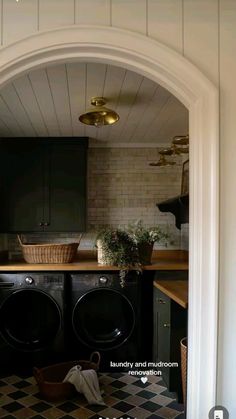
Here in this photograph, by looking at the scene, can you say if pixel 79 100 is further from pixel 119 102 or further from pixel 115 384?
pixel 115 384

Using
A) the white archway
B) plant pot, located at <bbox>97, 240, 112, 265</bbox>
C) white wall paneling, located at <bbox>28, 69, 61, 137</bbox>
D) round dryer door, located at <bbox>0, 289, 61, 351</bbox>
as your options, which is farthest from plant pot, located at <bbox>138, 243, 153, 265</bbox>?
the white archway

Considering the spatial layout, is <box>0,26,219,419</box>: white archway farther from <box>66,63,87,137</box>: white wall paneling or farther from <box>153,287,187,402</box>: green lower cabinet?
<box>153,287,187,402</box>: green lower cabinet

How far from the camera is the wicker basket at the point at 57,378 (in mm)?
2738

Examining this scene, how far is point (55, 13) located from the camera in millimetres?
1601

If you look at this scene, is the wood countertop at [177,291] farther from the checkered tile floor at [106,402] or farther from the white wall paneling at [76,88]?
the white wall paneling at [76,88]

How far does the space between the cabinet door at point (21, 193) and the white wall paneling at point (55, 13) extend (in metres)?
2.32

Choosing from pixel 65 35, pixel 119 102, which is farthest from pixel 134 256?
pixel 65 35

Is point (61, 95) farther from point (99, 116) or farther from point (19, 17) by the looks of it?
point (19, 17)

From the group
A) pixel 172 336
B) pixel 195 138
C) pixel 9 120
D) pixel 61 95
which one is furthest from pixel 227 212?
pixel 9 120

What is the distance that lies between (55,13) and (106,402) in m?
2.53

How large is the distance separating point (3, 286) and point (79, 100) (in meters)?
1.74

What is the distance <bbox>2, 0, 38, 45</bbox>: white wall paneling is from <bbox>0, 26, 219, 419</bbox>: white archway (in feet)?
0.19

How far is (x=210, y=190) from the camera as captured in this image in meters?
1.60

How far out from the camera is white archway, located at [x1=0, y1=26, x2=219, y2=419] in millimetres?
1574
